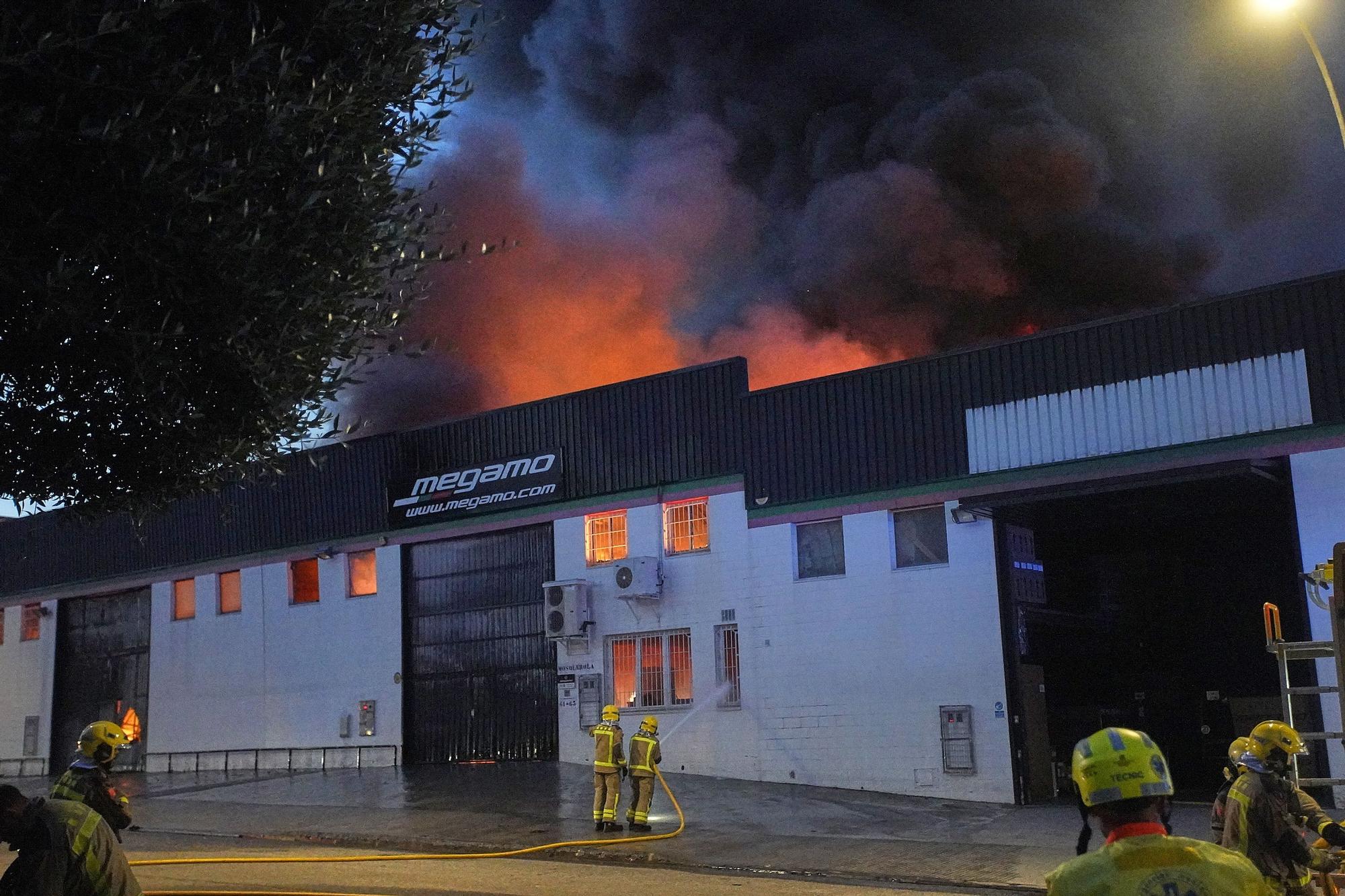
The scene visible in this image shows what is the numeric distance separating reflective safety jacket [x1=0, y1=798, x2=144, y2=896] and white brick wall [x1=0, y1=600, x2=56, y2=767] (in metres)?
33.4

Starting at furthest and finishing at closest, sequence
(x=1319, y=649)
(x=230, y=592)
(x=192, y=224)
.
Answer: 1. (x=230, y=592)
2. (x=1319, y=649)
3. (x=192, y=224)

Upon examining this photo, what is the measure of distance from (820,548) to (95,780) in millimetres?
14938

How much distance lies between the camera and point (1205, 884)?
3.67 meters

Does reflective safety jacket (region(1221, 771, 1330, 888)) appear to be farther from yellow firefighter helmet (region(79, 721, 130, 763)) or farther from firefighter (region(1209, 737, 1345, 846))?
yellow firefighter helmet (region(79, 721, 130, 763))

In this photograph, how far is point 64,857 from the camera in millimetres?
5828

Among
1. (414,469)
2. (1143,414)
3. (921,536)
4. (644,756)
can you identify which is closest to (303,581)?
(414,469)

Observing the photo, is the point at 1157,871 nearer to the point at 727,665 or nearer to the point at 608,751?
the point at 608,751

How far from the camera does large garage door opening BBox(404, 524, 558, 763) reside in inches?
1038

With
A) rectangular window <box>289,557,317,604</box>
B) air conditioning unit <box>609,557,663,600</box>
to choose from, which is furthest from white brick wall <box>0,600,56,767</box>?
air conditioning unit <box>609,557,663,600</box>

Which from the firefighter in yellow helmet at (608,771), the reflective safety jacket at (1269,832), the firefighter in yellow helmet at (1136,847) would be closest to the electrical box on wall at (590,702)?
the firefighter in yellow helmet at (608,771)

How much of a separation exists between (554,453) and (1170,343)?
12.6 m

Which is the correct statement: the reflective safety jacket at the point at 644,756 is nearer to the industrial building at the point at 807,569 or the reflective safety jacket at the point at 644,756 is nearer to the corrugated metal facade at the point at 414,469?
the industrial building at the point at 807,569

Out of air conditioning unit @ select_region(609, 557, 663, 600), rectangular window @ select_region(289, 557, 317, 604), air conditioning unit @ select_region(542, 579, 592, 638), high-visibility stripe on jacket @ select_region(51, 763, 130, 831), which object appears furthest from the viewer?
rectangular window @ select_region(289, 557, 317, 604)

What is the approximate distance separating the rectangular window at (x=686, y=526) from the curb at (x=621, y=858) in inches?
338
